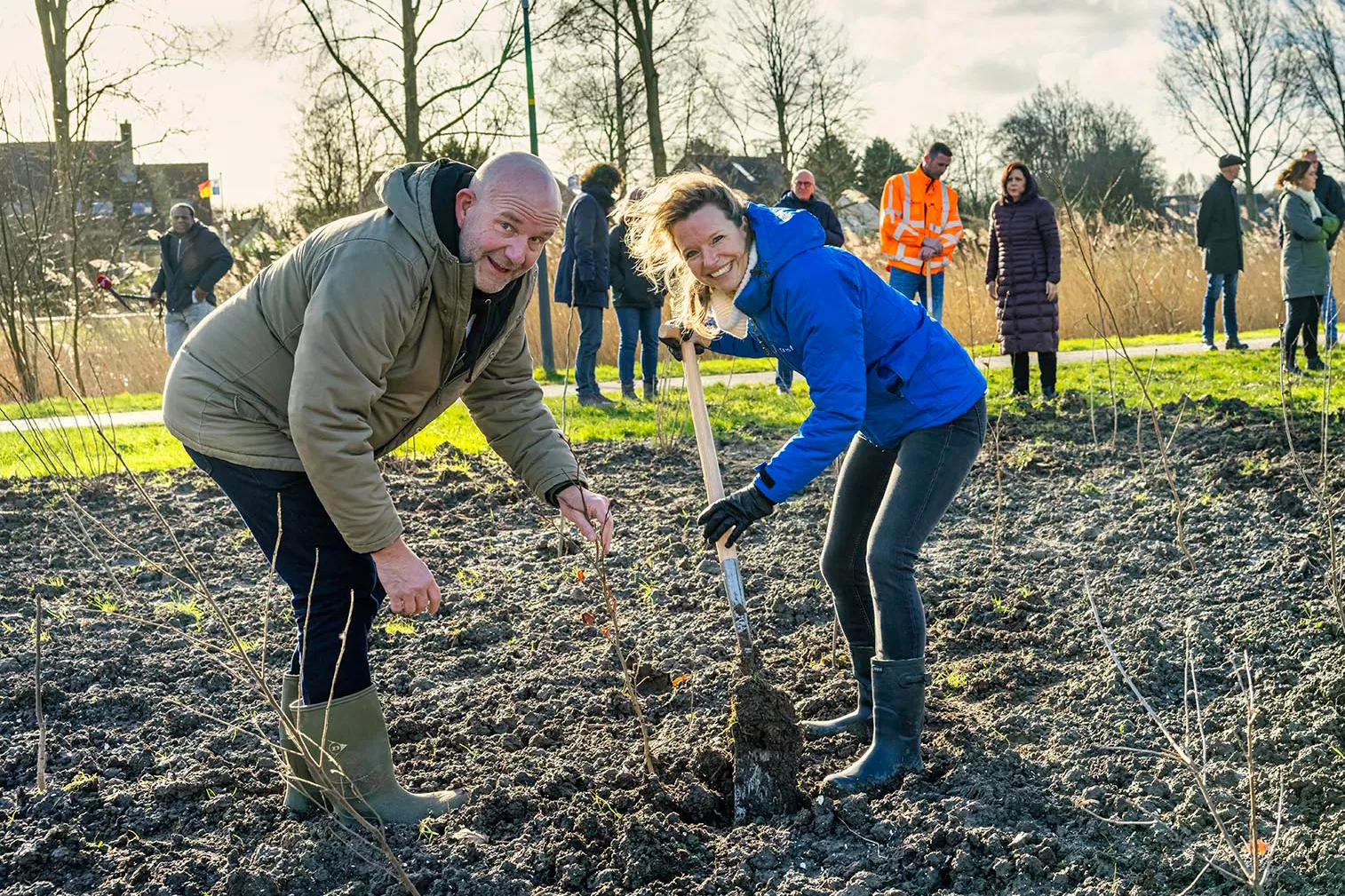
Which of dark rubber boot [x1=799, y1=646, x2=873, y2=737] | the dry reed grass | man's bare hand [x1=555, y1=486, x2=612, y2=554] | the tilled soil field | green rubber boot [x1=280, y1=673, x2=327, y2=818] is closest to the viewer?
the tilled soil field

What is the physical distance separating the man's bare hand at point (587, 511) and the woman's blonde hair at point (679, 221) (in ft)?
1.90

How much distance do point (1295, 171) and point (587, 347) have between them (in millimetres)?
6206

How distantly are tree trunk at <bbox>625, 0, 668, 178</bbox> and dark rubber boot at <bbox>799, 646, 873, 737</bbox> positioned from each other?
54.4ft

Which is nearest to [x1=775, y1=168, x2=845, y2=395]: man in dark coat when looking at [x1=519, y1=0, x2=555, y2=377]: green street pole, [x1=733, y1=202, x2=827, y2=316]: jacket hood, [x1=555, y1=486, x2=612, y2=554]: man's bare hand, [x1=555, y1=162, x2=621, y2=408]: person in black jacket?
[x1=555, y1=162, x2=621, y2=408]: person in black jacket

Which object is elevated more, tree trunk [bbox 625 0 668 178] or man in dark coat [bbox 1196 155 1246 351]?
tree trunk [bbox 625 0 668 178]

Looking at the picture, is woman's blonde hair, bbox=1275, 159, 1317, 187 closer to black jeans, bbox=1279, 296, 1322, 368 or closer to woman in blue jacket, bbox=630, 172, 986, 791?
black jeans, bbox=1279, 296, 1322, 368

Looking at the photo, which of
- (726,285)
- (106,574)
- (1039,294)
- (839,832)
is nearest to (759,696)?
(839,832)

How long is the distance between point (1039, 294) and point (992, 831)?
21.8ft

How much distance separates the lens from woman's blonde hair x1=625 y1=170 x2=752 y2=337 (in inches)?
114

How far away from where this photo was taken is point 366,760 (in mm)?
2988

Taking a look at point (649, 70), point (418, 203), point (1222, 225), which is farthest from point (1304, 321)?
point (649, 70)

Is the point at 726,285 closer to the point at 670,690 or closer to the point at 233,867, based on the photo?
the point at 670,690

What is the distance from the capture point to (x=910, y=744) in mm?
3129

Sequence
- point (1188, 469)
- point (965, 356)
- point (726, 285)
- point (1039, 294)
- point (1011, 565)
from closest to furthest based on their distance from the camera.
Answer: point (726, 285)
point (965, 356)
point (1011, 565)
point (1188, 469)
point (1039, 294)
